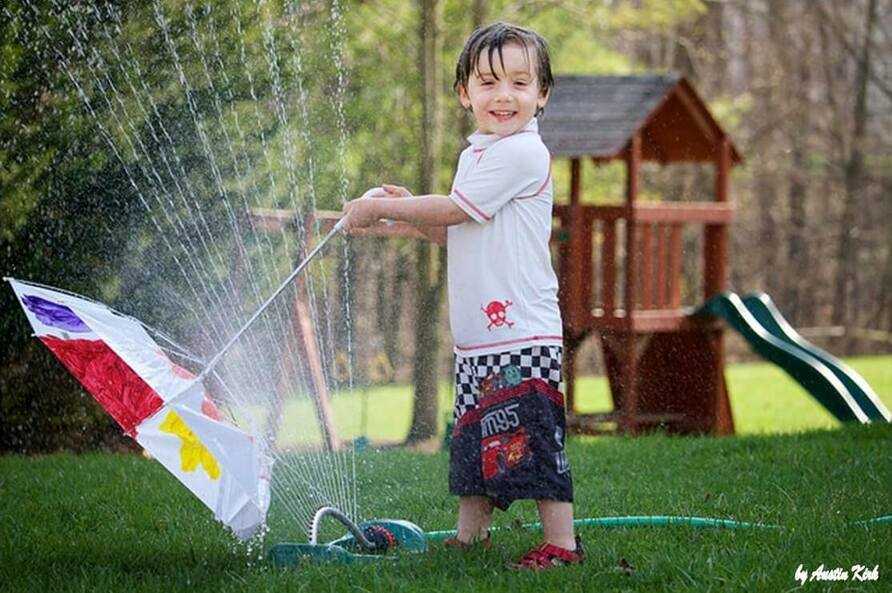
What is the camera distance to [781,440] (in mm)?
6125

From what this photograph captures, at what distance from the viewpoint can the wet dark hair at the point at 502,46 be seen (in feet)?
11.6

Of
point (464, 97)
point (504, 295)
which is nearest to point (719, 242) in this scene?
point (464, 97)

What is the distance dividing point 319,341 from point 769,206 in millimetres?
11015

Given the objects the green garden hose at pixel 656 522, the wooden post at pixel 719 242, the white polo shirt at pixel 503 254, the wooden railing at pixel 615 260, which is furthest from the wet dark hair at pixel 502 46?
the wooden post at pixel 719 242

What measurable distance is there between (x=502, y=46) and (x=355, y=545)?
1335 millimetres

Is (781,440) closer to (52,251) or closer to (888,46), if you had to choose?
(52,251)

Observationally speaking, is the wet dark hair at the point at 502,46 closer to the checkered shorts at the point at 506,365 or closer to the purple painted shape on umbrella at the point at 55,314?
the checkered shorts at the point at 506,365

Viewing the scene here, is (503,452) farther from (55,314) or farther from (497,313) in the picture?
(55,314)

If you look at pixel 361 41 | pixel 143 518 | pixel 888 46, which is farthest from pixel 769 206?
pixel 143 518

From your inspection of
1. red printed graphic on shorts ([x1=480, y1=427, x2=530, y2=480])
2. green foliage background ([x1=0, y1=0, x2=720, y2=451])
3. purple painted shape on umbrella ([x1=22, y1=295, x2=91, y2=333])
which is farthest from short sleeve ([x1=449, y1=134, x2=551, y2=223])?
green foliage background ([x1=0, y1=0, x2=720, y2=451])

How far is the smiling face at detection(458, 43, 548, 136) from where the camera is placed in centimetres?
352

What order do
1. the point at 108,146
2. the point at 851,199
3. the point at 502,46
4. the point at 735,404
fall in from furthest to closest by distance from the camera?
the point at 851,199 < the point at 735,404 < the point at 108,146 < the point at 502,46

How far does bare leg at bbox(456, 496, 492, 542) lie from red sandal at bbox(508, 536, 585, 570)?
0.66ft

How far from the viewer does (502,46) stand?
3.53 meters
